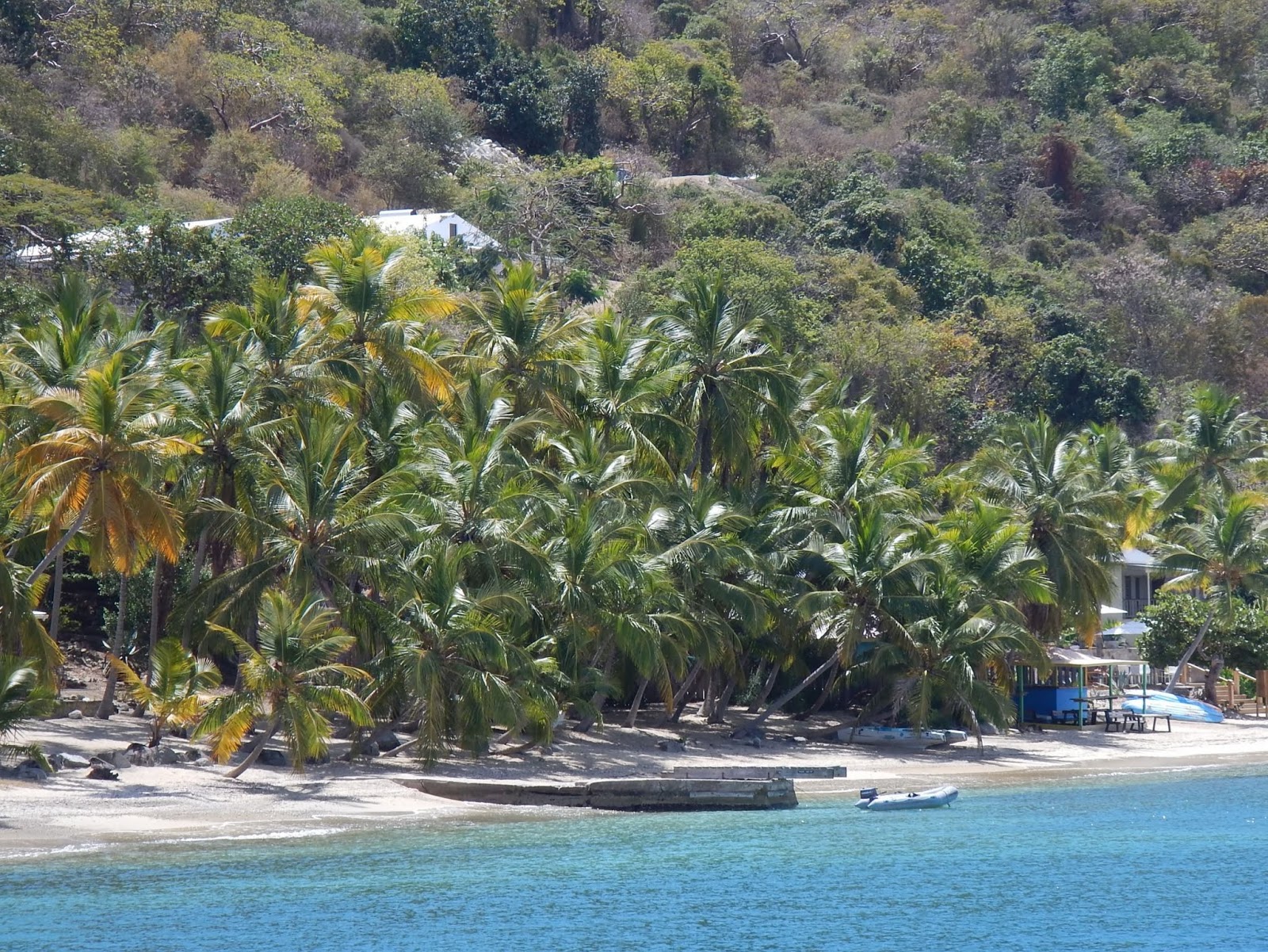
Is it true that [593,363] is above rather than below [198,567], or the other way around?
above

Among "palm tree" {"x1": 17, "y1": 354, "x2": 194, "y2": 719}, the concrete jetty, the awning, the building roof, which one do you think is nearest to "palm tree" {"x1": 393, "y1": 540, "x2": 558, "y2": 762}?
the concrete jetty

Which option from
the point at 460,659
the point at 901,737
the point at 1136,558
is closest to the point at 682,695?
the point at 901,737

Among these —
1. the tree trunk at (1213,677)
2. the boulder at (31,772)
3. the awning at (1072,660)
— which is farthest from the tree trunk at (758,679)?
the boulder at (31,772)

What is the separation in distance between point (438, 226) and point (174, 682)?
35.3 meters

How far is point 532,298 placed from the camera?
3406 centimetres

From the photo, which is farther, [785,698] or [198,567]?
[785,698]

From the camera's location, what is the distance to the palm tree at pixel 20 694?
71.5 feet

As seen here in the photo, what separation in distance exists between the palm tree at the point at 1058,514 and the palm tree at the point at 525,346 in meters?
12.9

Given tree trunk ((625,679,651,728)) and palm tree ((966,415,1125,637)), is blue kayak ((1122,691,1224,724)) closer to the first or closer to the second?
palm tree ((966,415,1125,637))

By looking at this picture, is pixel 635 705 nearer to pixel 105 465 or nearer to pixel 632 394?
pixel 632 394

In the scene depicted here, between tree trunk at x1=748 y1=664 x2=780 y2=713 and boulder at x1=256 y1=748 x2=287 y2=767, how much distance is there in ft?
43.6

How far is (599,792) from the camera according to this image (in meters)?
26.1

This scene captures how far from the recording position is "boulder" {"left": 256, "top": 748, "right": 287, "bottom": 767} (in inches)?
1032

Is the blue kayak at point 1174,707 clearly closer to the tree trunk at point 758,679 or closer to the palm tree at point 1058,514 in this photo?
the palm tree at point 1058,514
